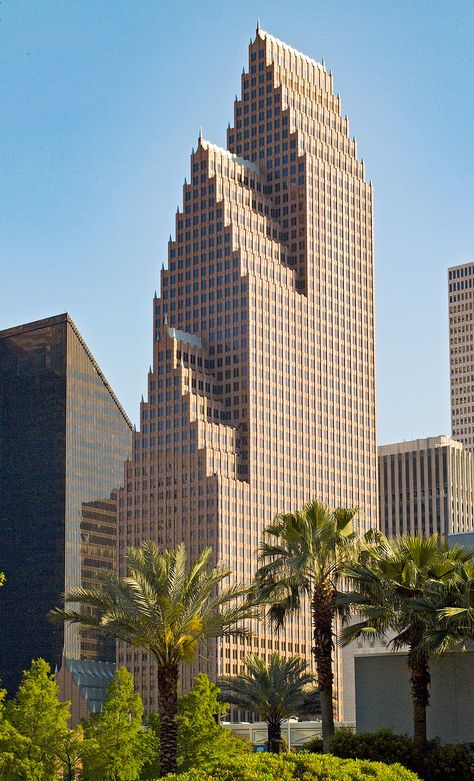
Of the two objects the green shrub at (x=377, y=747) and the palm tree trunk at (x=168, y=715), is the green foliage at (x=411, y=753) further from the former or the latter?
the palm tree trunk at (x=168, y=715)

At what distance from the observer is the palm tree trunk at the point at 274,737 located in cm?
9450

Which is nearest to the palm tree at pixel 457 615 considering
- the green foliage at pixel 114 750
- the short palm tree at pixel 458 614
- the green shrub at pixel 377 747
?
the short palm tree at pixel 458 614

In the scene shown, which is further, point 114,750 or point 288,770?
point 114,750

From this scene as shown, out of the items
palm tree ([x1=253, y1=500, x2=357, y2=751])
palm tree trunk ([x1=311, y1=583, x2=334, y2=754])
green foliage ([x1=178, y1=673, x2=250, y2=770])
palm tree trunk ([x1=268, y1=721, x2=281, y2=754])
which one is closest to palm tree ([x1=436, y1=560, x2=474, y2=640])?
palm tree ([x1=253, y1=500, x2=357, y2=751])

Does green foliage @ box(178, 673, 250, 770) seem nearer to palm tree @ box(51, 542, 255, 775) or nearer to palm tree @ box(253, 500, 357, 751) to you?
palm tree @ box(253, 500, 357, 751)

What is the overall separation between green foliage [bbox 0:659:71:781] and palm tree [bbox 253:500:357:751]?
1315cm

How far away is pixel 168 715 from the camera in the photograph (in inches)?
2608

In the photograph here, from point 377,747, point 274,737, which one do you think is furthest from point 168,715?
point 274,737

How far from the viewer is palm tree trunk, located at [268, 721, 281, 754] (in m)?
94.5

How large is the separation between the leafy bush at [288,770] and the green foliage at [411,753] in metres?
10.1

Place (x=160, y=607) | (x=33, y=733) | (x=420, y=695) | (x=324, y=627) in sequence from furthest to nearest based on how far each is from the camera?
1. (x=33, y=733)
2. (x=324, y=627)
3. (x=420, y=695)
4. (x=160, y=607)

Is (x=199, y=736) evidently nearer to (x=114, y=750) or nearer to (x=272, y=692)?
(x=114, y=750)

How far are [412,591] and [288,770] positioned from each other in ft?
54.4

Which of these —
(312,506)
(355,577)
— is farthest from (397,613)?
(312,506)
